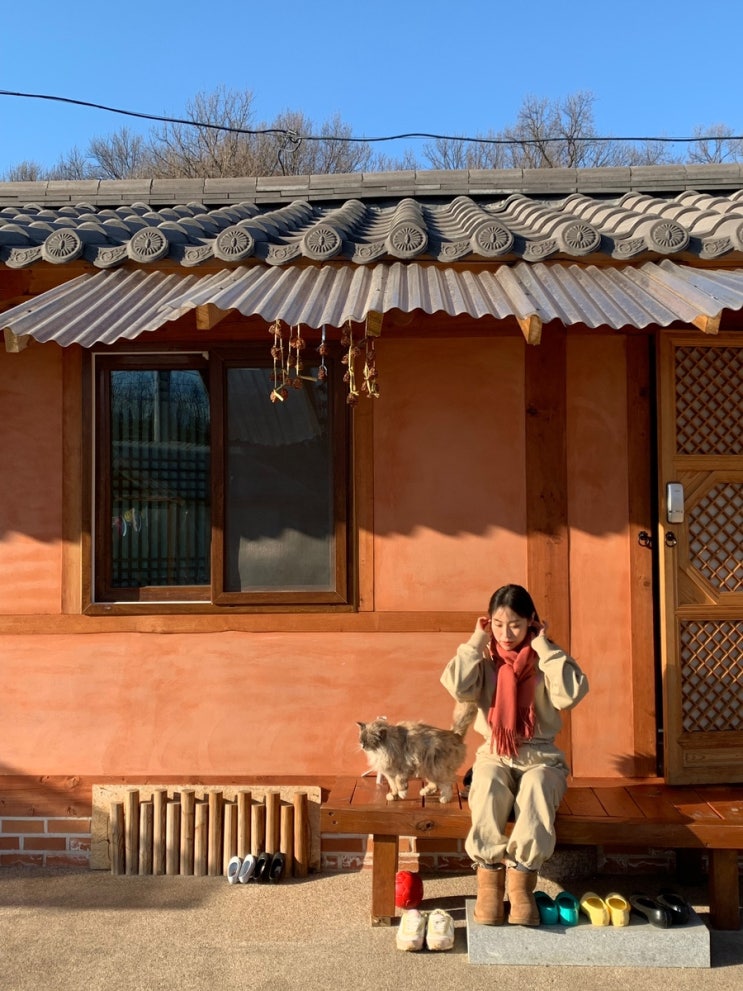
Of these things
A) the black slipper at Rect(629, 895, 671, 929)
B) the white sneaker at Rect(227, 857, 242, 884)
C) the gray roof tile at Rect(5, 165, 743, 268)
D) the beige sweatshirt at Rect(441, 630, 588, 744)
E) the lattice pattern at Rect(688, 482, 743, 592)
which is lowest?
the white sneaker at Rect(227, 857, 242, 884)

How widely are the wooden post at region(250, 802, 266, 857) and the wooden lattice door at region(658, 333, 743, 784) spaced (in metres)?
2.19

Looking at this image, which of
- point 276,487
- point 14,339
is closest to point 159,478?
point 276,487

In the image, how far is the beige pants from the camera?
13.0 ft

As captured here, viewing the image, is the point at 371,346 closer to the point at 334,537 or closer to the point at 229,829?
the point at 334,537

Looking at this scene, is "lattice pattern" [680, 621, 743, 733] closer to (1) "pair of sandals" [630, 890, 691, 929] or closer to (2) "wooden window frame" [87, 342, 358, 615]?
(1) "pair of sandals" [630, 890, 691, 929]

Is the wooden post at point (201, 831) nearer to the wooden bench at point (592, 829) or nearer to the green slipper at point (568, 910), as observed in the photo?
the wooden bench at point (592, 829)

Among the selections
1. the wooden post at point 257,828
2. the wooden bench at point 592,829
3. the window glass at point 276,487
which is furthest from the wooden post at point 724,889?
the window glass at point 276,487

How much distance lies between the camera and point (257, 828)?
4980mm

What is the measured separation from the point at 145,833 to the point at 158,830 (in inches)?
2.9

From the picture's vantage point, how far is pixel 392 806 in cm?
436

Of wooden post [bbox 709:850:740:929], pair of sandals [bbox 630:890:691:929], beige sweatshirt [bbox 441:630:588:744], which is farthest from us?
wooden post [bbox 709:850:740:929]

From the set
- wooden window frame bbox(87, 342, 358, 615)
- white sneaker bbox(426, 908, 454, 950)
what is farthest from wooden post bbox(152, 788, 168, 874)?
white sneaker bbox(426, 908, 454, 950)

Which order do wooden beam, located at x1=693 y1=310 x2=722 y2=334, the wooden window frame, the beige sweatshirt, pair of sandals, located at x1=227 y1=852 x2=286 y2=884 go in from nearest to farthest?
1. wooden beam, located at x1=693 y1=310 x2=722 y2=334
2. the beige sweatshirt
3. pair of sandals, located at x1=227 y1=852 x2=286 y2=884
4. the wooden window frame

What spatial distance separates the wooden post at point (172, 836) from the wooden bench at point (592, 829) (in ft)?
3.41
